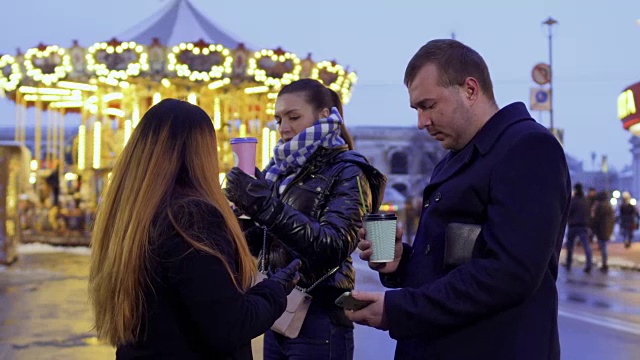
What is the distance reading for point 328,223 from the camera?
360cm

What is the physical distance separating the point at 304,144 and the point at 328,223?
37cm

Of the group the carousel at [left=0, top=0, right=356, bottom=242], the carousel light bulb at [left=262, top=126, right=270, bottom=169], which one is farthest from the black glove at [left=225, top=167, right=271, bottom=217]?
the carousel light bulb at [left=262, top=126, right=270, bottom=169]

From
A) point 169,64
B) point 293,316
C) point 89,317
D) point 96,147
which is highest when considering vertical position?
point 169,64

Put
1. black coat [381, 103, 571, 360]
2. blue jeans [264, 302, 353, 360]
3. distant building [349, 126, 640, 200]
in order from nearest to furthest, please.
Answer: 1. black coat [381, 103, 571, 360]
2. blue jeans [264, 302, 353, 360]
3. distant building [349, 126, 640, 200]

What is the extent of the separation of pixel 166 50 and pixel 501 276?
20179 millimetres

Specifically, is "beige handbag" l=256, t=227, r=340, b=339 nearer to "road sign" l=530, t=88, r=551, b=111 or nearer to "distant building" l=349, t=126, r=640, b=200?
"road sign" l=530, t=88, r=551, b=111

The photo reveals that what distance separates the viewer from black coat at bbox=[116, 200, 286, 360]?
103 inches

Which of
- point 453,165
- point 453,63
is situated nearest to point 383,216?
point 453,165

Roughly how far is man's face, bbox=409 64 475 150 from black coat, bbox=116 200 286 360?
658 mm

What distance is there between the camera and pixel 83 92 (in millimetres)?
25359

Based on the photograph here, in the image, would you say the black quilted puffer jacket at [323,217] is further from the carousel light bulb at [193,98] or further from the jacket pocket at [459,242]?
the carousel light bulb at [193,98]

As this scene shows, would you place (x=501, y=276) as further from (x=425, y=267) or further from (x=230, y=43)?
(x=230, y=43)

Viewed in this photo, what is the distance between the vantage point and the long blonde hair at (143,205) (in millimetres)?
2678

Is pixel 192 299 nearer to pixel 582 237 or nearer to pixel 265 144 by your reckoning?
pixel 582 237
